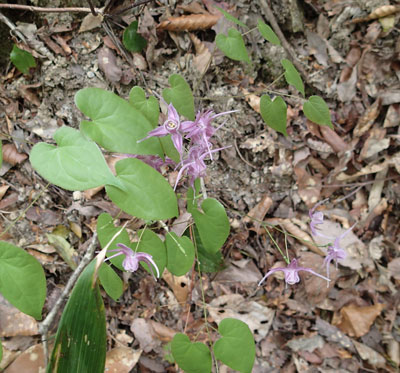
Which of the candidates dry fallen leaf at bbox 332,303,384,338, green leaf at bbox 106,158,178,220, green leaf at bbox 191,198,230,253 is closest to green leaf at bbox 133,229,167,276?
green leaf at bbox 191,198,230,253

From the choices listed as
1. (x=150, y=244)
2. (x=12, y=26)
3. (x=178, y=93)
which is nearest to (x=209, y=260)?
(x=150, y=244)

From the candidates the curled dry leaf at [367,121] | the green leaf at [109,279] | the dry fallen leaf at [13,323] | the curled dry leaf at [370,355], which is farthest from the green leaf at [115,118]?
the curled dry leaf at [370,355]

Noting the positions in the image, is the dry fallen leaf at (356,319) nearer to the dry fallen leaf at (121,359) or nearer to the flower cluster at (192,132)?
the dry fallen leaf at (121,359)

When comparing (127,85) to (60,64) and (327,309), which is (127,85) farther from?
(327,309)

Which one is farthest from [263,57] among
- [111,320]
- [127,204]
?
[111,320]

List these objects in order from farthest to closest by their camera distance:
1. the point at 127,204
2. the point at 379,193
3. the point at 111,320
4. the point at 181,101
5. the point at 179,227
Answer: the point at 379,193 < the point at 111,320 < the point at 179,227 < the point at 181,101 < the point at 127,204
